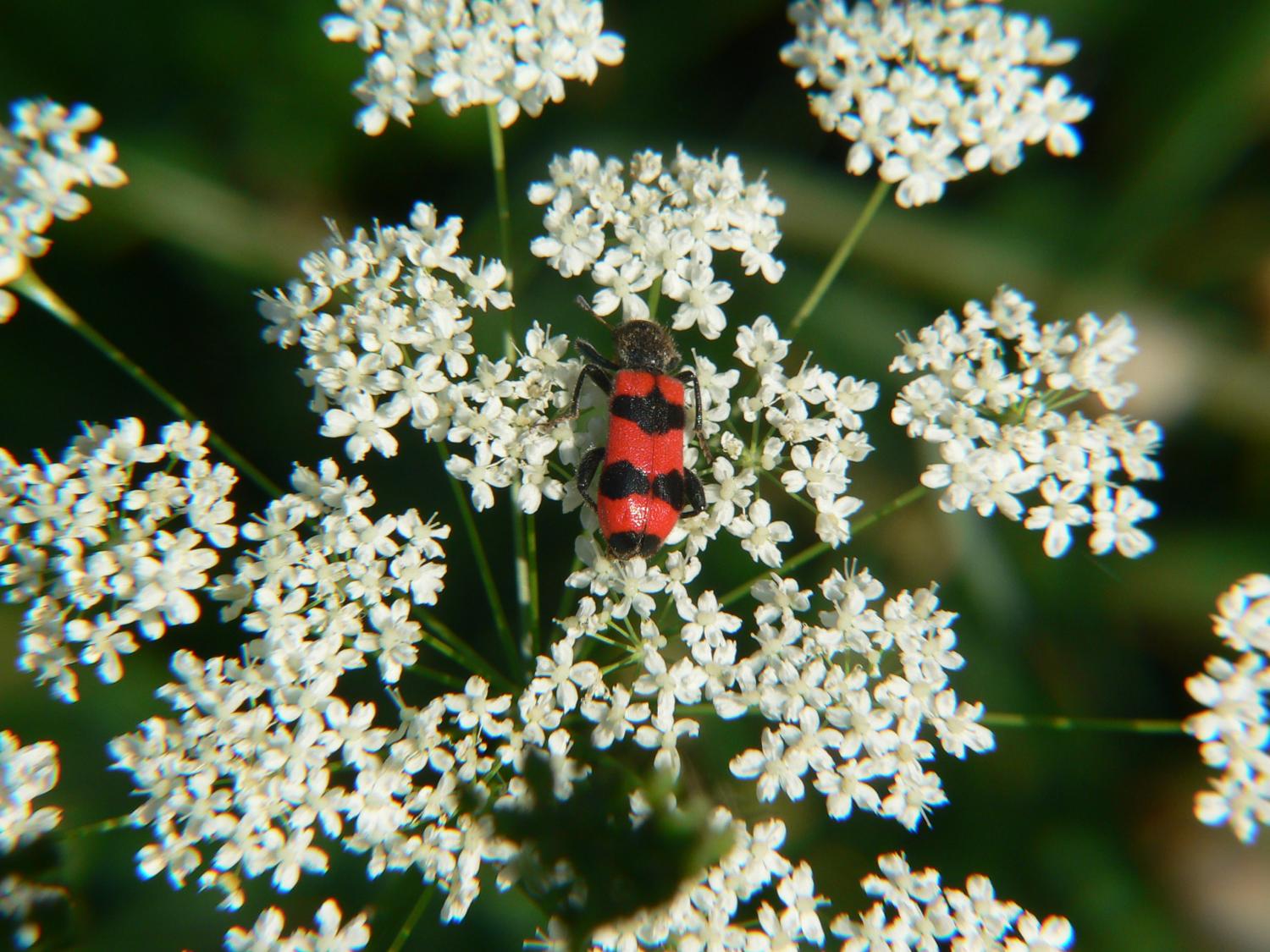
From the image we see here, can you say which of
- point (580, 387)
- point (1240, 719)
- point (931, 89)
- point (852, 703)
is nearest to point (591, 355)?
point (580, 387)

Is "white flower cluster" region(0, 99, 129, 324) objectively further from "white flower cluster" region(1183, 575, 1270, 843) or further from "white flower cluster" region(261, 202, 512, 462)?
"white flower cluster" region(1183, 575, 1270, 843)

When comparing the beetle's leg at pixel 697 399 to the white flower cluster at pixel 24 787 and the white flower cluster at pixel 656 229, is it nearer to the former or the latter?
the white flower cluster at pixel 656 229

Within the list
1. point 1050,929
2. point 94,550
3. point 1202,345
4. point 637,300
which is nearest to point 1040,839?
point 1050,929

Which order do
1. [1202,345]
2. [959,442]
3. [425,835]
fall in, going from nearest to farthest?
[425,835], [959,442], [1202,345]

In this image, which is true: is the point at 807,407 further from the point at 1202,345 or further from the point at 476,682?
the point at 1202,345

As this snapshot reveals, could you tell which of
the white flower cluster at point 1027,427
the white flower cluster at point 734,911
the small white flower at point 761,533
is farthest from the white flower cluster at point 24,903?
the white flower cluster at point 1027,427

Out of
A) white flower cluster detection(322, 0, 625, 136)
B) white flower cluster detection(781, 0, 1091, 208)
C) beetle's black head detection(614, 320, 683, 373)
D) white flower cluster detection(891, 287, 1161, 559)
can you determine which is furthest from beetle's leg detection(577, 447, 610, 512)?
white flower cluster detection(781, 0, 1091, 208)
